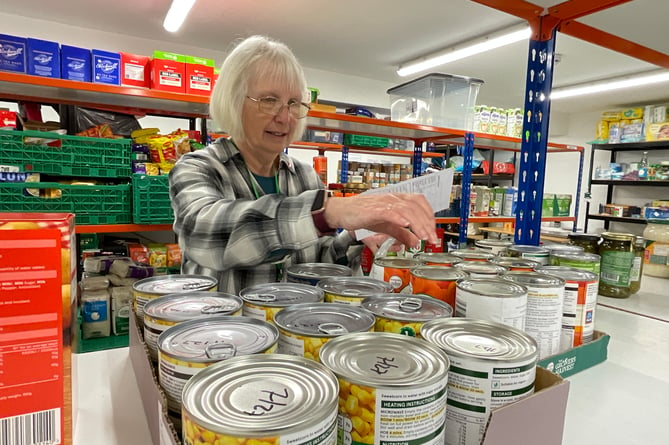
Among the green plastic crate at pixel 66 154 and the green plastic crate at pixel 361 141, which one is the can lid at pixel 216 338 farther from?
the green plastic crate at pixel 361 141

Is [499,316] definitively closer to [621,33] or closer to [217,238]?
[217,238]

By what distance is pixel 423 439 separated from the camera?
44 centimetres

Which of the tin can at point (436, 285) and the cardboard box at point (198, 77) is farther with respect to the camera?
the cardboard box at point (198, 77)

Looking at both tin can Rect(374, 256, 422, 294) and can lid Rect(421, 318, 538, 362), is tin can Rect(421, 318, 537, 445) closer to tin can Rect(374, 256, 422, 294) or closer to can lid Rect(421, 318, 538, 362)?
can lid Rect(421, 318, 538, 362)

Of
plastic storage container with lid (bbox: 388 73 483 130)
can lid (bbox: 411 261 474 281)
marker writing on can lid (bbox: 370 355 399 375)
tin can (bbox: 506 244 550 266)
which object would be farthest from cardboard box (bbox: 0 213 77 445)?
plastic storage container with lid (bbox: 388 73 483 130)

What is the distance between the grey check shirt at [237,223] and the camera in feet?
2.76

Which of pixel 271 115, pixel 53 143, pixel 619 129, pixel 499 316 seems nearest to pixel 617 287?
pixel 499 316

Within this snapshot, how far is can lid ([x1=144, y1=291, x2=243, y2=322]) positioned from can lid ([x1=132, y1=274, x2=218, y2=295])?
59 mm

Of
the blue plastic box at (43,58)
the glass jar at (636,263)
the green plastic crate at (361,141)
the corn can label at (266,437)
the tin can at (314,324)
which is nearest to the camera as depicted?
the corn can label at (266,437)

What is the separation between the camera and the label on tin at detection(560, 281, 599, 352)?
0.94 m

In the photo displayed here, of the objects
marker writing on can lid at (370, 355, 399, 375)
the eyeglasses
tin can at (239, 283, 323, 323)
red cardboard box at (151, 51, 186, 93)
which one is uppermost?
red cardboard box at (151, 51, 186, 93)

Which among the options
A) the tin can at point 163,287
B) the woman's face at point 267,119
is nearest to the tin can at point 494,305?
the tin can at point 163,287

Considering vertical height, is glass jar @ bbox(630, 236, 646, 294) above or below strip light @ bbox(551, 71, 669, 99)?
below

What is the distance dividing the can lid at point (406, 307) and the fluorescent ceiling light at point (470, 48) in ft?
14.5
